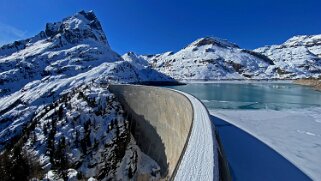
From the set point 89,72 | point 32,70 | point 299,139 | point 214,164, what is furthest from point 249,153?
point 32,70

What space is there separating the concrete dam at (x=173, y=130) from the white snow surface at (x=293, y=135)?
3.55 meters

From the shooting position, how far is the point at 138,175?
37.3m

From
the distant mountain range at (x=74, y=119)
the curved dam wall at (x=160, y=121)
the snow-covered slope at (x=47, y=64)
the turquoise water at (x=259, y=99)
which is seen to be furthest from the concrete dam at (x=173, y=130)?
the snow-covered slope at (x=47, y=64)

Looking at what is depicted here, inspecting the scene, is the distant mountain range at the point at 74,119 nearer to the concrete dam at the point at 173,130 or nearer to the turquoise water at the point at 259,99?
the concrete dam at the point at 173,130

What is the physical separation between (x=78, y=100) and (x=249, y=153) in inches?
2358

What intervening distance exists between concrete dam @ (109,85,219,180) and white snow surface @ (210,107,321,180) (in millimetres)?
3547

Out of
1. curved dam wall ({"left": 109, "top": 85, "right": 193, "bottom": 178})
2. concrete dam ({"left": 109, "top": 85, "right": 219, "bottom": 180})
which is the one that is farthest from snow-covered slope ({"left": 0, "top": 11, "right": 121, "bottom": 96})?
curved dam wall ({"left": 109, "top": 85, "right": 193, "bottom": 178})

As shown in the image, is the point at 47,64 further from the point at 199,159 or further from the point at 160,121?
the point at 199,159

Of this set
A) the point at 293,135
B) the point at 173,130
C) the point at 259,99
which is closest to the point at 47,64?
the point at 259,99

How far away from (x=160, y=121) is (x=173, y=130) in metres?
6.75

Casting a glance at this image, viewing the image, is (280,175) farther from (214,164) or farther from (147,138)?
(147,138)

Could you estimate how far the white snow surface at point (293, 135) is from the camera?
39.1 ft

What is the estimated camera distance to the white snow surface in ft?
39.1

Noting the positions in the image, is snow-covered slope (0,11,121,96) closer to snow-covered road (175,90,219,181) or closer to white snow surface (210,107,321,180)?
white snow surface (210,107,321,180)
